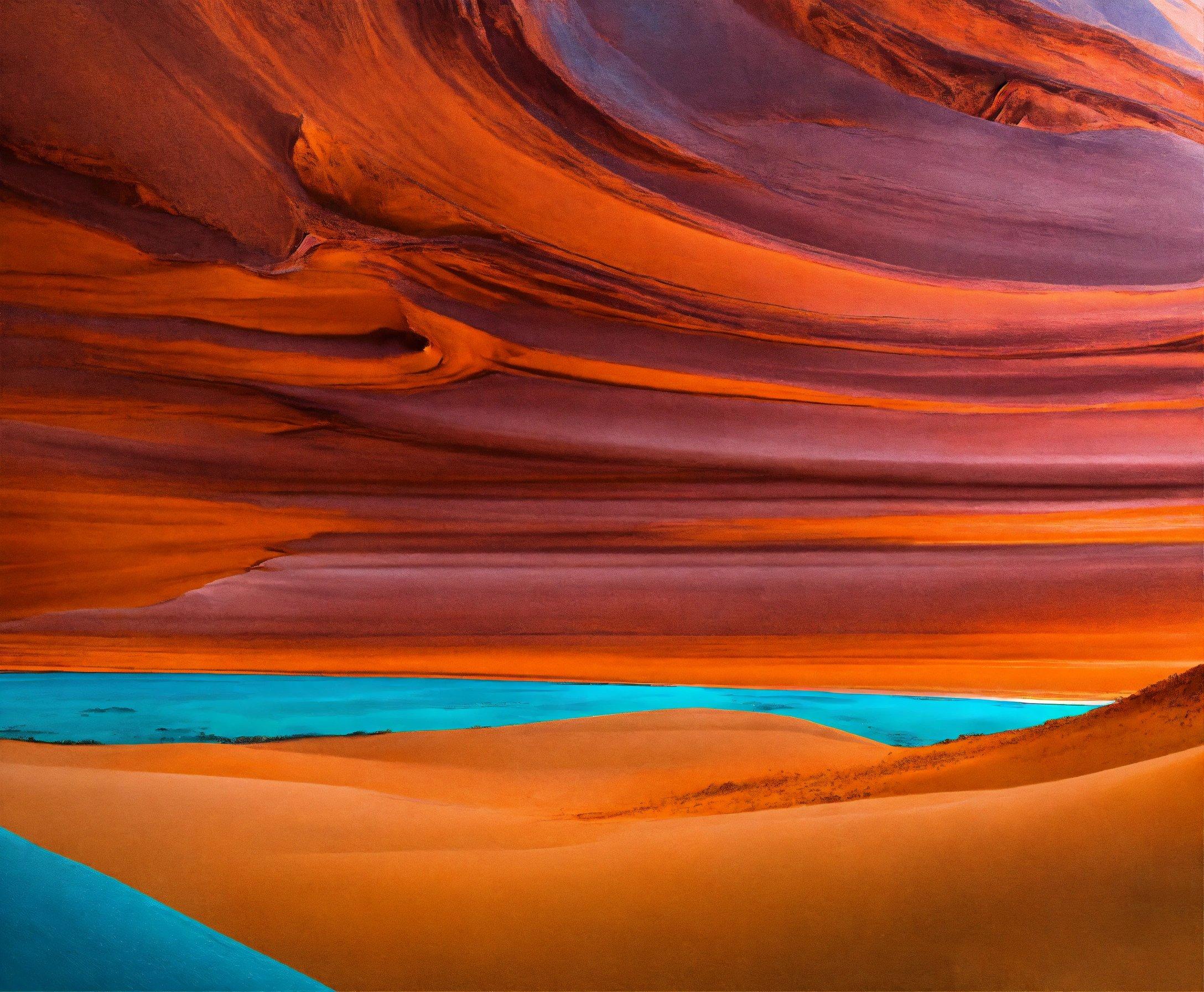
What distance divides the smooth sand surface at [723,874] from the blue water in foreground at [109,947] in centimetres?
4

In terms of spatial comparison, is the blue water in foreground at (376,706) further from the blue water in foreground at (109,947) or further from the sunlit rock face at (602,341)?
the blue water in foreground at (109,947)

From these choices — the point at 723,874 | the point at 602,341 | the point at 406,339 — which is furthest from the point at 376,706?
the point at 723,874

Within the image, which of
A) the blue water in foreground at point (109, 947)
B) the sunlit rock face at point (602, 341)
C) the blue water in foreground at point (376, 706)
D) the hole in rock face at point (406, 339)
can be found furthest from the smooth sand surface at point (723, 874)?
the hole in rock face at point (406, 339)

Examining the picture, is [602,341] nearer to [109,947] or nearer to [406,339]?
[406,339]

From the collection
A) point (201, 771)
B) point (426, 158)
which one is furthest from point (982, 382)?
point (201, 771)

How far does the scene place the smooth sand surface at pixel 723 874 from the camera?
2.04 feet

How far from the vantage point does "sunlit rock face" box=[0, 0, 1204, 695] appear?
2008 mm

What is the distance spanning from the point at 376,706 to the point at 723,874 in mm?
1190

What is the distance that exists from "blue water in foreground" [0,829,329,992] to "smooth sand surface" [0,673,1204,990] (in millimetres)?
45

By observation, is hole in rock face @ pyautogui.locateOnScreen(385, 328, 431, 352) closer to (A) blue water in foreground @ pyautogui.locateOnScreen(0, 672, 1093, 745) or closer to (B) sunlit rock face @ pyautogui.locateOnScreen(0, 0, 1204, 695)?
(B) sunlit rock face @ pyautogui.locateOnScreen(0, 0, 1204, 695)

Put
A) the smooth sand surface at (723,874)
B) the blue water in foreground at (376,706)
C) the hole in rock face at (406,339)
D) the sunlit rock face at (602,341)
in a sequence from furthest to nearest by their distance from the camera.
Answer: the hole in rock face at (406,339)
the sunlit rock face at (602,341)
the blue water in foreground at (376,706)
the smooth sand surface at (723,874)

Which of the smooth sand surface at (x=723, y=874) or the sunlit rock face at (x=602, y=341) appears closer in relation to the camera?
the smooth sand surface at (x=723, y=874)

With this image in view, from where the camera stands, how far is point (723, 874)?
0.75 m

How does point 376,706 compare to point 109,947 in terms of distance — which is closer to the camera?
point 109,947
